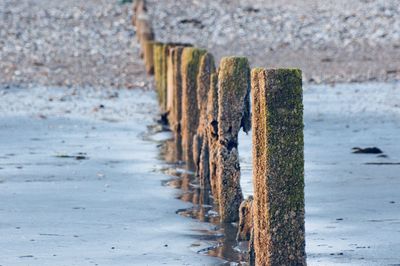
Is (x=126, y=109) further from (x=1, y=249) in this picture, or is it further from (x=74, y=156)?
(x=1, y=249)

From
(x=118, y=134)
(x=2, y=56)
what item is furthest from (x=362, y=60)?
(x=118, y=134)

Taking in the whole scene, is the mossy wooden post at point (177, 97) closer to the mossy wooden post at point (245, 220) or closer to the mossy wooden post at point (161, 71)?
the mossy wooden post at point (161, 71)

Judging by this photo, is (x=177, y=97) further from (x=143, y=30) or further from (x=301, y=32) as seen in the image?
(x=301, y=32)

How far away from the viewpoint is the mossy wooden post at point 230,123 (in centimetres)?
875

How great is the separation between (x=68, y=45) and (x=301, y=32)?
5.31m

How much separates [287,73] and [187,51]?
605 centimetres

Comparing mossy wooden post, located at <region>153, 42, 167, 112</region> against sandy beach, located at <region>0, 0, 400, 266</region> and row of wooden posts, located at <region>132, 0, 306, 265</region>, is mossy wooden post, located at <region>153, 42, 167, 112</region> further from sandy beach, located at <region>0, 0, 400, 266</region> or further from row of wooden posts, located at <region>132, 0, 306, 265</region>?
row of wooden posts, located at <region>132, 0, 306, 265</region>

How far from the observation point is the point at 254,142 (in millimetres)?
6812

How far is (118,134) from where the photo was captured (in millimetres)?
15562

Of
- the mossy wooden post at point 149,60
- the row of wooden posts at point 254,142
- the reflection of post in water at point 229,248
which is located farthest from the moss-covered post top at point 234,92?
the mossy wooden post at point 149,60

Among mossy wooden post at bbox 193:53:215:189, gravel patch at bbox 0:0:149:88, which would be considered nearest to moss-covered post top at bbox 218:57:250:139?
mossy wooden post at bbox 193:53:215:189

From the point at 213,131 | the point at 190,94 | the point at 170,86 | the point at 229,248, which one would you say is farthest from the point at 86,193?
the point at 170,86

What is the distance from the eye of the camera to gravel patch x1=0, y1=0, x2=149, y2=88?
2314 cm

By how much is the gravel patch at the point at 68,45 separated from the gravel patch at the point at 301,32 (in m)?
1.36
